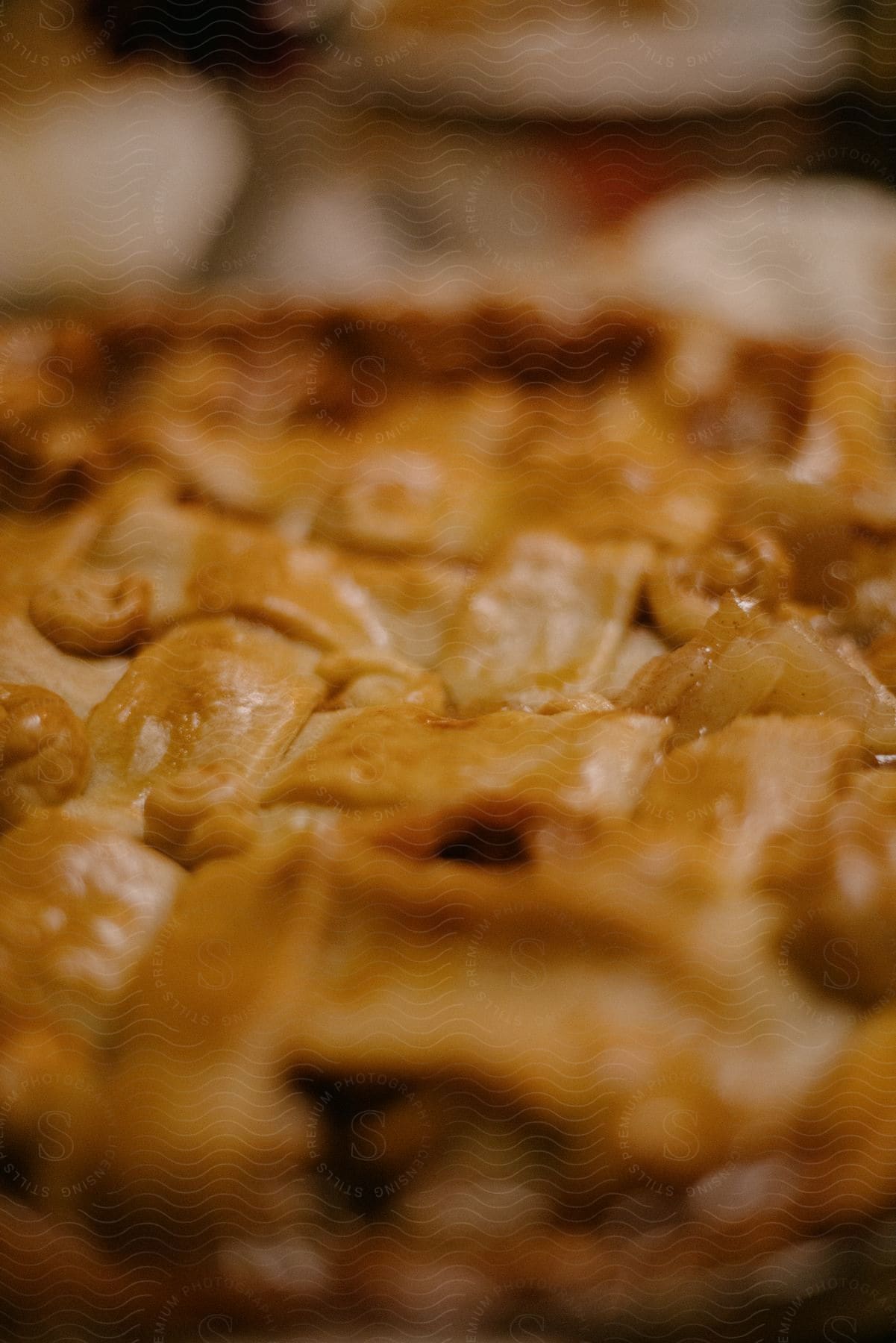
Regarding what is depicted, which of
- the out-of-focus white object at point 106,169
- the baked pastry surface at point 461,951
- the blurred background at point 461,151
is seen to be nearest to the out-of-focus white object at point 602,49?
the blurred background at point 461,151

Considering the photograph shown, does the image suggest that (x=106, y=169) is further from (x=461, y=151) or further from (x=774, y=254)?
(x=774, y=254)

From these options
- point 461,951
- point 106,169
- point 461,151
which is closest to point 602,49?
point 461,151

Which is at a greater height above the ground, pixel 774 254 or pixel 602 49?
pixel 602 49

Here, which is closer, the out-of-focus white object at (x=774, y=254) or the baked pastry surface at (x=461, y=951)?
the baked pastry surface at (x=461, y=951)

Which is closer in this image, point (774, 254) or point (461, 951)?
point (461, 951)

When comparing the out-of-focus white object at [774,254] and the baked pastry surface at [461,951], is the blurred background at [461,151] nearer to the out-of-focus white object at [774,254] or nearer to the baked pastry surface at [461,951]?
the out-of-focus white object at [774,254]

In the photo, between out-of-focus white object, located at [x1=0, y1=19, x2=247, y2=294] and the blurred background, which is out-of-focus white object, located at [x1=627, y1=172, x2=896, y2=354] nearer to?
the blurred background

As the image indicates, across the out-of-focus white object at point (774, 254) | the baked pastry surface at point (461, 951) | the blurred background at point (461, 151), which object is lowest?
the baked pastry surface at point (461, 951)

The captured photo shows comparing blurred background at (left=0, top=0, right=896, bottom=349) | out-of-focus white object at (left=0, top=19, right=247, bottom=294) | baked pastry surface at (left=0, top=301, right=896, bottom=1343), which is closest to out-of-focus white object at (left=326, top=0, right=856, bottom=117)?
blurred background at (left=0, top=0, right=896, bottom=349)
